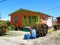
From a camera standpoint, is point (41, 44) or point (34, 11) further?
point (34, 11)

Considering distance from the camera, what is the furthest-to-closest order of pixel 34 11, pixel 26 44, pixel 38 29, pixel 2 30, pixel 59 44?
pixel 34 11 < pixel 2 30 < pixel 38 29 < pixel 26 44 < pixel 59 44

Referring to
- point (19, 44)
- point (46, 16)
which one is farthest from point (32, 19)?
point (19, 44)

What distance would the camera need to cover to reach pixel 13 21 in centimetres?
3622

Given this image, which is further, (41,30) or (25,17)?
(25,17)

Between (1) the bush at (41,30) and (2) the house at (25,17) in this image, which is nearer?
(1) the bush at (41,30)

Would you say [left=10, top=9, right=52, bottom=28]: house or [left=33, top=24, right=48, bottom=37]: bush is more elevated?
[left=10, top=9, right=52, bottom=28]: house

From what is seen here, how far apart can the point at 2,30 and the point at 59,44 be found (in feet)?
35.4

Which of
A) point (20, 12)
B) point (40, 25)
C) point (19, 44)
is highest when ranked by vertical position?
point (20, 12)

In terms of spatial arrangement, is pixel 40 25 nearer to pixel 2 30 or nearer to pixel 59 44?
pixel 2 30

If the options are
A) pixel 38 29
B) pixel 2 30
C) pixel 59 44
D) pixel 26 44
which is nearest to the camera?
pixel 59 44

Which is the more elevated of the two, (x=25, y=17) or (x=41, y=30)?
(x=25, y=17)

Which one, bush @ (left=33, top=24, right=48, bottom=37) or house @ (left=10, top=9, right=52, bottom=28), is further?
house @ (left=10, top=9, right=52, bottom=28)

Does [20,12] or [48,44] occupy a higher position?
[20,12]

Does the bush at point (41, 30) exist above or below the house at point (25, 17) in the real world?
below
